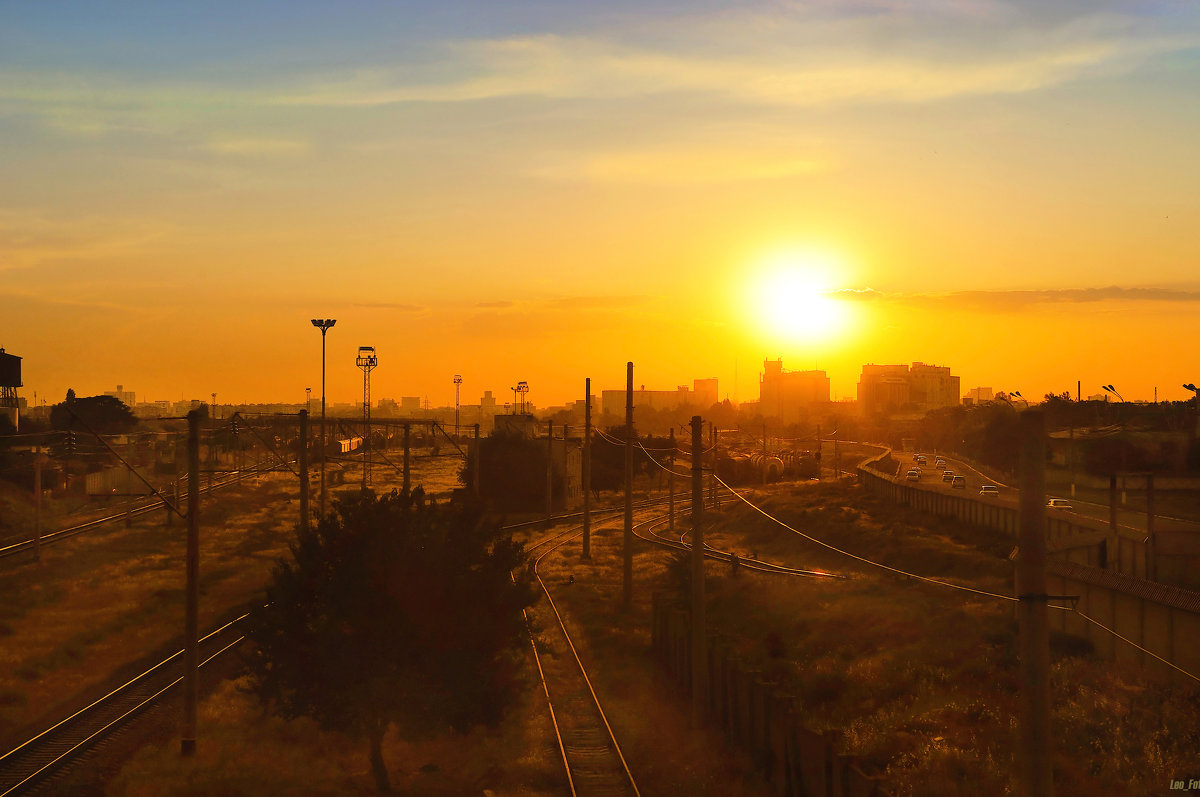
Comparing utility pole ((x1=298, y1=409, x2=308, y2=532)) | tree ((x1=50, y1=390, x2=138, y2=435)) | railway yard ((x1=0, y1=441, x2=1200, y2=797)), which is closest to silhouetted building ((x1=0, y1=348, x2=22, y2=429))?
tree ((x1=50, y1=390, x2=138, y2=435))

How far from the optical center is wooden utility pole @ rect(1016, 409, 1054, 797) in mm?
6980

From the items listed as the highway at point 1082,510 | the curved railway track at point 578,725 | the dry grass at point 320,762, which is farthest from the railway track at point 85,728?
the highway at point 1082,510

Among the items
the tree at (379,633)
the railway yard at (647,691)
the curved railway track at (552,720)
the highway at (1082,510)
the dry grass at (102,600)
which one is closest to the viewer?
the railway yard at (647,691)

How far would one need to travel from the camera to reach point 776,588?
30.8m

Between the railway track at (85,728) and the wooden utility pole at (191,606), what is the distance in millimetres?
908

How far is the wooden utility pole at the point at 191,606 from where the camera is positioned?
16.8 metres

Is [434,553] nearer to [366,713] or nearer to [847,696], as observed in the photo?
[366,713]

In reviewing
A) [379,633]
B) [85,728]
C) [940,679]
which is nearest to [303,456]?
[85,728]

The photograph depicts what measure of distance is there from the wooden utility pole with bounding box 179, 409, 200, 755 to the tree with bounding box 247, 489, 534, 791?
1410mm

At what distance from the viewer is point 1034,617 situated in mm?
7137

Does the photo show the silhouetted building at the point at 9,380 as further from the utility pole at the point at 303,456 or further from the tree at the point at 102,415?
the utility pole at the point at 303,456

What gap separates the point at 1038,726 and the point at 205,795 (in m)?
12.7

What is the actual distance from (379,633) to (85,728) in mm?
6527

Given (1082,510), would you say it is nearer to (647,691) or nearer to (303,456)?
(647,691)
